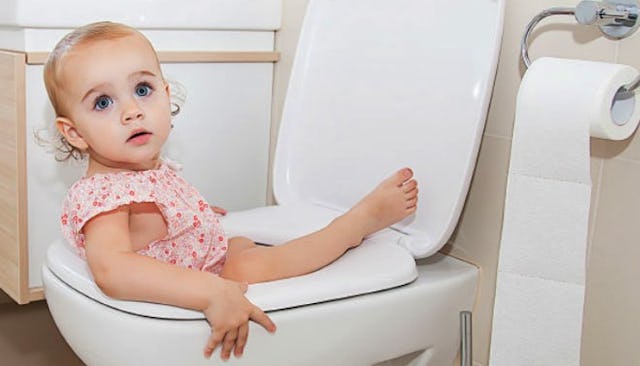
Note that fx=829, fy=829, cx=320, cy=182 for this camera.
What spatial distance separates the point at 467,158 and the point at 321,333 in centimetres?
31

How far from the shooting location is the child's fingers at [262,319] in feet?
3.07

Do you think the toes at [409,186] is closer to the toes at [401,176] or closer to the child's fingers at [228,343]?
the toes at [401,176]

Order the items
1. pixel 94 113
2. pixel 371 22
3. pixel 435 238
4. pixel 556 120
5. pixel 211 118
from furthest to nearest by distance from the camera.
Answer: pixel 211 118, pixel 371 22, pixel 435 238, pixel 94 113, pixel 556 120

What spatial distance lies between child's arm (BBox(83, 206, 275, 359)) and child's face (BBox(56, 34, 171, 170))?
15cm

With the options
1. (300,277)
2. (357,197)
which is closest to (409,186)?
(357,197)

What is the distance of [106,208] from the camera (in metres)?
0.99

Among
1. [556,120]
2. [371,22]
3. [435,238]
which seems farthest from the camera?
[371,22]

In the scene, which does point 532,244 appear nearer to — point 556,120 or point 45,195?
point 556,120

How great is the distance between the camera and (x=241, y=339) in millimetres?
941

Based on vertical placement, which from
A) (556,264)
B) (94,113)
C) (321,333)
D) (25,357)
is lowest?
(25,357)

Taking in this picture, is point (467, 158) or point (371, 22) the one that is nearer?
point (467, 158)

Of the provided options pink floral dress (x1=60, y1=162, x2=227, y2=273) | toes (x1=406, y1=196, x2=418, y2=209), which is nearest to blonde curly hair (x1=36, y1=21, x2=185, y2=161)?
pink floral dress (x1=60, y1=162, x2=227, y2=273)

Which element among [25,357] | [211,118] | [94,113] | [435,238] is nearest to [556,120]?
[435,238]

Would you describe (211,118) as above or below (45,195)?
above
